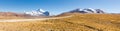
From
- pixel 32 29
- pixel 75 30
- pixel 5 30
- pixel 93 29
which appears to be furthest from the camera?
pixel 93 29

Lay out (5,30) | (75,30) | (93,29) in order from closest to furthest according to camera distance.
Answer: (5,30), (75,30), (93,29)

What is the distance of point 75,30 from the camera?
35.7 meters

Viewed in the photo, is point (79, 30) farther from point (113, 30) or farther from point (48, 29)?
→ point (113, 30)

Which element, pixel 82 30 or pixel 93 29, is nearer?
pixel 82 30

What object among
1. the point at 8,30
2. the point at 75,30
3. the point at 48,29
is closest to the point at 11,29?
the point at 8,30

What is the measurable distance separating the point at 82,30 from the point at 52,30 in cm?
602

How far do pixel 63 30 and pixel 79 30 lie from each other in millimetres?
3309

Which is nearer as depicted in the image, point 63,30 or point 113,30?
point 63,30

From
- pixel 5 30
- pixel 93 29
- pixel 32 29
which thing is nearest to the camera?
pixel 5 30

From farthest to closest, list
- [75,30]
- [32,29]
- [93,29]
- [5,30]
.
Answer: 1. [93,29]
2. [75,30]
3. [32,29]
4. [5,30]

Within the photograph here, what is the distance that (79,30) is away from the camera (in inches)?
1419

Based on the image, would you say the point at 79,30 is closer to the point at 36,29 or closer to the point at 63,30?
the point at 63,30

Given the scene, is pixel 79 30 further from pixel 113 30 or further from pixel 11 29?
pixel 11 29

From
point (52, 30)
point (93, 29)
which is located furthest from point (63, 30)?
point (93, 29)
